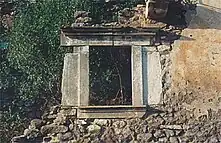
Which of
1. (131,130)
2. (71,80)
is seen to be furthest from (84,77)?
(131,130)

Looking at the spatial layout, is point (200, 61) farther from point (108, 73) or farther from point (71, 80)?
point (71, 80)

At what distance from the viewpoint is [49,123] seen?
9.22 meters

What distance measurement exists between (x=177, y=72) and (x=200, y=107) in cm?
72

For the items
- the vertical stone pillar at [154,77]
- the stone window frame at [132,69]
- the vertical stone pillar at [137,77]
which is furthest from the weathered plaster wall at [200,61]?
the vertical stone pillar at [137,77]

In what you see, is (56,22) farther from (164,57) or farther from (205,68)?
(205,68)

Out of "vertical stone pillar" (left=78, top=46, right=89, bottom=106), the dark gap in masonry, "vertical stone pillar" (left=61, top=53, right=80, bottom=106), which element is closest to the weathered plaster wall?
the dark gap in masonry

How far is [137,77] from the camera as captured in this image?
9.23 m

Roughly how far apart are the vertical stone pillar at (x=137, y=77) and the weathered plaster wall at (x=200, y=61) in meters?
0.57

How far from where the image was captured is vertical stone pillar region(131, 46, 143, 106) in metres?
9.13

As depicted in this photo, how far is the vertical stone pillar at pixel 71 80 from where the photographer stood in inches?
359

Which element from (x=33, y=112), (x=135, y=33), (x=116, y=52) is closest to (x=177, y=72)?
(x=135, y=33)

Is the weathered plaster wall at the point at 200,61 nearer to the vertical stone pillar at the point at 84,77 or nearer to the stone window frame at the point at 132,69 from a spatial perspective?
the stone window frame at the point at 132,69

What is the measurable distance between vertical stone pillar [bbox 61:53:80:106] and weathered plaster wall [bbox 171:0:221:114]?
1.64m

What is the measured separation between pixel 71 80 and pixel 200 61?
2.23 metres
